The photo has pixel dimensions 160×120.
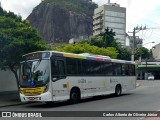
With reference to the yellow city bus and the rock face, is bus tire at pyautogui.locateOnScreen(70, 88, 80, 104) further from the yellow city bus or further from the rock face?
the rock face

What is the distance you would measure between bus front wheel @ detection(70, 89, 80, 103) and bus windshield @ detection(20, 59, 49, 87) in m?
2.62

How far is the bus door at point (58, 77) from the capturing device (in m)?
19.0

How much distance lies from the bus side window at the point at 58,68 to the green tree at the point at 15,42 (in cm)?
393

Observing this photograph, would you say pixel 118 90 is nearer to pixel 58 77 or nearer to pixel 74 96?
pixel 74 96

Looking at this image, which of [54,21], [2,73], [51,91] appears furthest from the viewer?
[54,21]

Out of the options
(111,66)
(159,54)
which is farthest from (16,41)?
(159,54)

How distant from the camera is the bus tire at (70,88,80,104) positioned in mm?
20731

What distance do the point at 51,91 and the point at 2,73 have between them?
11.7 metres

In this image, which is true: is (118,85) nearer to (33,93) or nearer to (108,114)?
(33,93)

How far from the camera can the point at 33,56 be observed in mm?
19625

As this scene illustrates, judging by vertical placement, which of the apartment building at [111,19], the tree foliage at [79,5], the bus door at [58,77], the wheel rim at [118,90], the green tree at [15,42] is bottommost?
the wheel rim at [118,90]

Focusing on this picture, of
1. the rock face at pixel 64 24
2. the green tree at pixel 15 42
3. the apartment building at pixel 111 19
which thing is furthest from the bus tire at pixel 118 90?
the rock face at pixel 64 24

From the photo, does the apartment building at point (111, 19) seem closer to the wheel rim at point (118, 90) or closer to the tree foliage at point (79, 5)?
the tree foliage at point (79, 5)

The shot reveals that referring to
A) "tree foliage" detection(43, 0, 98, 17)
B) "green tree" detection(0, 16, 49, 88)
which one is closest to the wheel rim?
"green tree" detection(0, 16, 49, 88)
